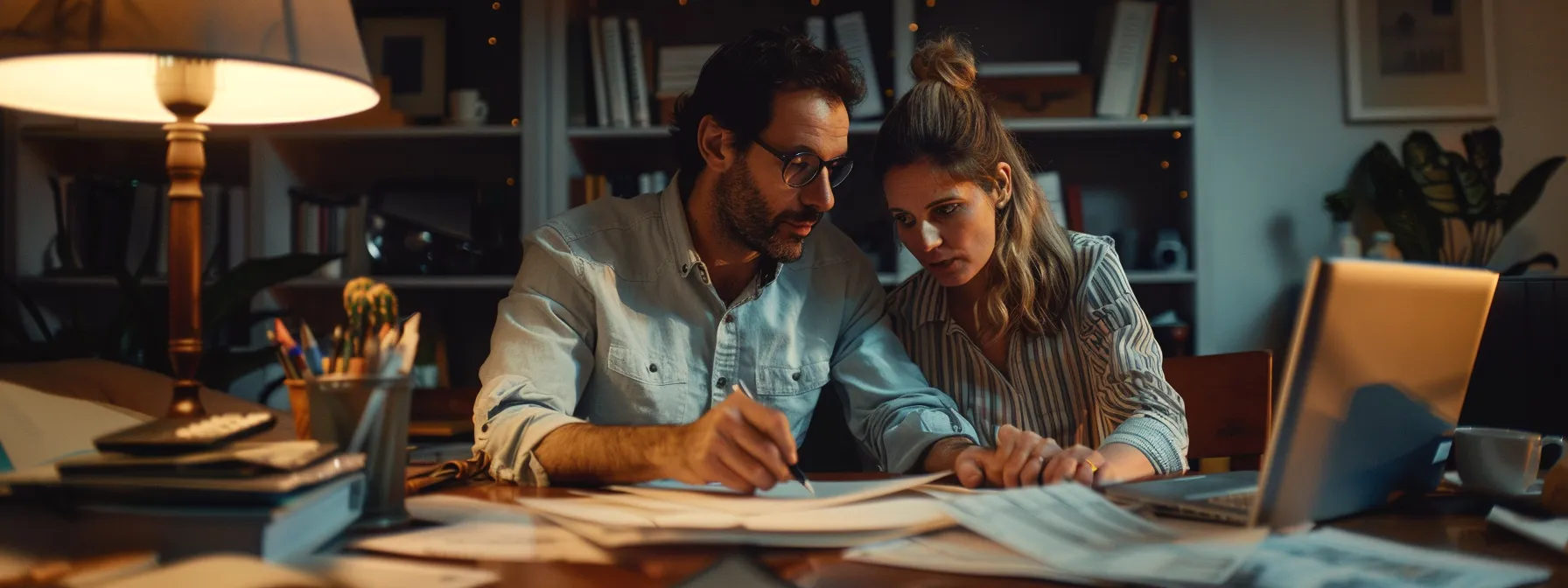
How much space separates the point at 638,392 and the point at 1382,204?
7.19 feet

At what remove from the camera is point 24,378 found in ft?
5.67

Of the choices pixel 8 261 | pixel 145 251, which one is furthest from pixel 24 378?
pixel 8 261

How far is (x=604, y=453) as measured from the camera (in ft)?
3.40

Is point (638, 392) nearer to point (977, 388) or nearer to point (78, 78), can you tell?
point (977, 388)

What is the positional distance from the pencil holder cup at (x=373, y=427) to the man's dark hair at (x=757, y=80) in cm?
91

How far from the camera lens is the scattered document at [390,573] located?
0.60m

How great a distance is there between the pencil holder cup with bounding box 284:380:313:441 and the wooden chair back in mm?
1136

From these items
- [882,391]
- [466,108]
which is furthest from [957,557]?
[466,108]

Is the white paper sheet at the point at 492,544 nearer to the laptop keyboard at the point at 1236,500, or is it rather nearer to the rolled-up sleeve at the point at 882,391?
the laptop keyboard at the point at 1236,500

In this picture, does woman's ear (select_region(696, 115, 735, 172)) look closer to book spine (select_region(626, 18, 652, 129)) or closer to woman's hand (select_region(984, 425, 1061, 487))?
woman's hand (select_region(984, 425, 1061, 487))

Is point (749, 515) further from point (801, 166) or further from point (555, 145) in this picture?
point (555, 145)

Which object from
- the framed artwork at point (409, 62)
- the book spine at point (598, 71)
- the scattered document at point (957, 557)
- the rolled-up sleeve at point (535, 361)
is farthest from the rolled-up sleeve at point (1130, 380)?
the framed artwork at point (409, 62)

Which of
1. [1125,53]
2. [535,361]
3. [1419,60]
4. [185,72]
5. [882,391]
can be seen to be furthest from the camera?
[1419,60]

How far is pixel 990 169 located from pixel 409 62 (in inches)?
72.1
